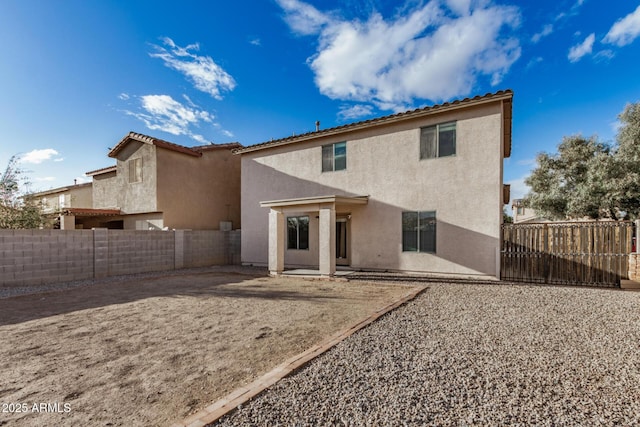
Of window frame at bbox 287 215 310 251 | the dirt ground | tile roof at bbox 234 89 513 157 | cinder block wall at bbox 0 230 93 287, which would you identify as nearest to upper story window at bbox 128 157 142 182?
cinder block wall at bbox 0 230 93 287

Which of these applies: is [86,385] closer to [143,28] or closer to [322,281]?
[322,281]

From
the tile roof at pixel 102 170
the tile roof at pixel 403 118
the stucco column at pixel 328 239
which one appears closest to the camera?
the tile roof at pixel 403 118

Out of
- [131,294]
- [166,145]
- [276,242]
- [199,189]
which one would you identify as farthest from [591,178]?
[166,145]

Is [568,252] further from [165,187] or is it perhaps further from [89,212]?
[89,212]

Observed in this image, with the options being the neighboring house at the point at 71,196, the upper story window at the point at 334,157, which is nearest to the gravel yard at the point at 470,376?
the upper story window at the point at 334,157

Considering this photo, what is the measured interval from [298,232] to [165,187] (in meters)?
8.36

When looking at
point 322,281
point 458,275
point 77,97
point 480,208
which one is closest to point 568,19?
point 480,208

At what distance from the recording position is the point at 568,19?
36.6 ft

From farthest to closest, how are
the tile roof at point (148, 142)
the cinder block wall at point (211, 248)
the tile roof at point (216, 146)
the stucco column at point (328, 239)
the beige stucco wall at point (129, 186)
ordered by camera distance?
the tile roof at point (216, 146), the beige stucco wall at point (129, 186), the tile roof at point (148, 142), the cinder block wall at point (211, 248), the stucco column at point (328, 239)

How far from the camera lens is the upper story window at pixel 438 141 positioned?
11.0 metres

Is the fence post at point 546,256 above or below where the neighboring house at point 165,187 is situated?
below

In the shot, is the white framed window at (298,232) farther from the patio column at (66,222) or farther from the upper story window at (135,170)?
the patio column at (66,222)

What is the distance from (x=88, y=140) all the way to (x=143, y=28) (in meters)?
7.88

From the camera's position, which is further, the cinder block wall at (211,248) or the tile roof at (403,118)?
the cinder block wall at (211,248)
